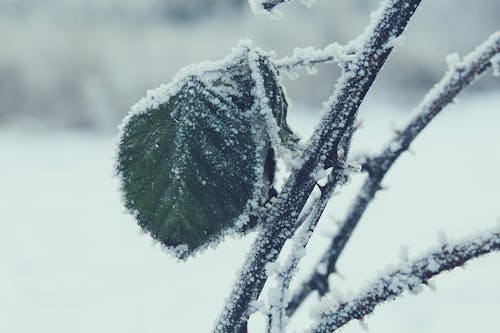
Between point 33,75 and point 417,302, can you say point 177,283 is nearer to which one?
point 417,302

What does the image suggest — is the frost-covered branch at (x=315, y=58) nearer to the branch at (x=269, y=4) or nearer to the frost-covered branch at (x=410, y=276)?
the branch at (x=269, y=4)

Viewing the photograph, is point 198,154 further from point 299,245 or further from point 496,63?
point 496,63

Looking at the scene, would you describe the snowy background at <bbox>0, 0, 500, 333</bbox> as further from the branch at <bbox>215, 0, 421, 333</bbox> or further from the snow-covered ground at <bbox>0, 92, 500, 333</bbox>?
the branch at <bbox>215, 0, 421, 333</bbox>

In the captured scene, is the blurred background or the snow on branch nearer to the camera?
the snow on branch

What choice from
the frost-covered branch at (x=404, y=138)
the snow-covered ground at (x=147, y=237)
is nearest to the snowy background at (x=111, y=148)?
the snow-covered ground at (x=147, y=237)

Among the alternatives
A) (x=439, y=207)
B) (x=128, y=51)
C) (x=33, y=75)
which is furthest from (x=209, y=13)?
(x=439, y=207)

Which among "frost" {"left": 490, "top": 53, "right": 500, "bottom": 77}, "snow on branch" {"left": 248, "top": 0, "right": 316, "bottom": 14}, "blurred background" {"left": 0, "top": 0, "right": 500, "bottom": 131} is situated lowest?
"frost" {"left": 490, "top": 53, "right": 500, "bottom": 77}

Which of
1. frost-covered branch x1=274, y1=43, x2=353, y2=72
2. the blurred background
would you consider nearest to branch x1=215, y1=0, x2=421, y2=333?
frost-covered branch x1=274, y1=43, x2=353, y2=72
